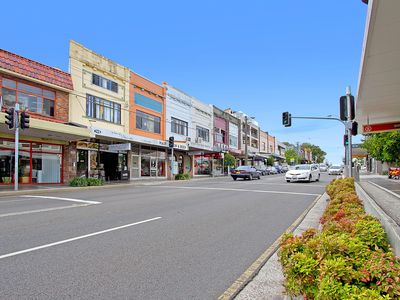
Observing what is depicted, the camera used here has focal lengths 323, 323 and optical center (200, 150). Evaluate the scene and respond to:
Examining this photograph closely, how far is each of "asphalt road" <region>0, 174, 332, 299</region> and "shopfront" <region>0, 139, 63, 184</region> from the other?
38.7 ft

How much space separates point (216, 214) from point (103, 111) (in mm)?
20088

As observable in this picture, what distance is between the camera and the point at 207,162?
4762 centimetres

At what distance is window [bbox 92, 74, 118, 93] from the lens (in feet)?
86.5

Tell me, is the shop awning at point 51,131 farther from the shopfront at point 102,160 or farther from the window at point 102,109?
the window at point 102,109

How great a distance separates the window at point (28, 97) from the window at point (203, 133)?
2421 cm

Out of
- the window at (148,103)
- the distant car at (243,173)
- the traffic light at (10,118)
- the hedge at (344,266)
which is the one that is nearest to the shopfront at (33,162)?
the traffic light at (10,118)

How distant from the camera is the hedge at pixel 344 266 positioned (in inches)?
96.9

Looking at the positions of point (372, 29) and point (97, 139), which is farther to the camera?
point (97, 139)

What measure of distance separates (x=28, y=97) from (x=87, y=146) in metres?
5.79

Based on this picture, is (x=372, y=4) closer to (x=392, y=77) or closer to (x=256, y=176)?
(x=392, y=77)

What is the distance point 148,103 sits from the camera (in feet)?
109

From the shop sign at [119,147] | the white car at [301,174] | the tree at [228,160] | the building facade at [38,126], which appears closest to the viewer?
the building facade at [38,126]

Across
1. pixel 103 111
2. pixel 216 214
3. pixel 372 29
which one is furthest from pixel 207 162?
pixel 372 29

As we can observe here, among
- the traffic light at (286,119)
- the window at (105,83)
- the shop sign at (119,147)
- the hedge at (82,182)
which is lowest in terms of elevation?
the hedge at (82,182)
